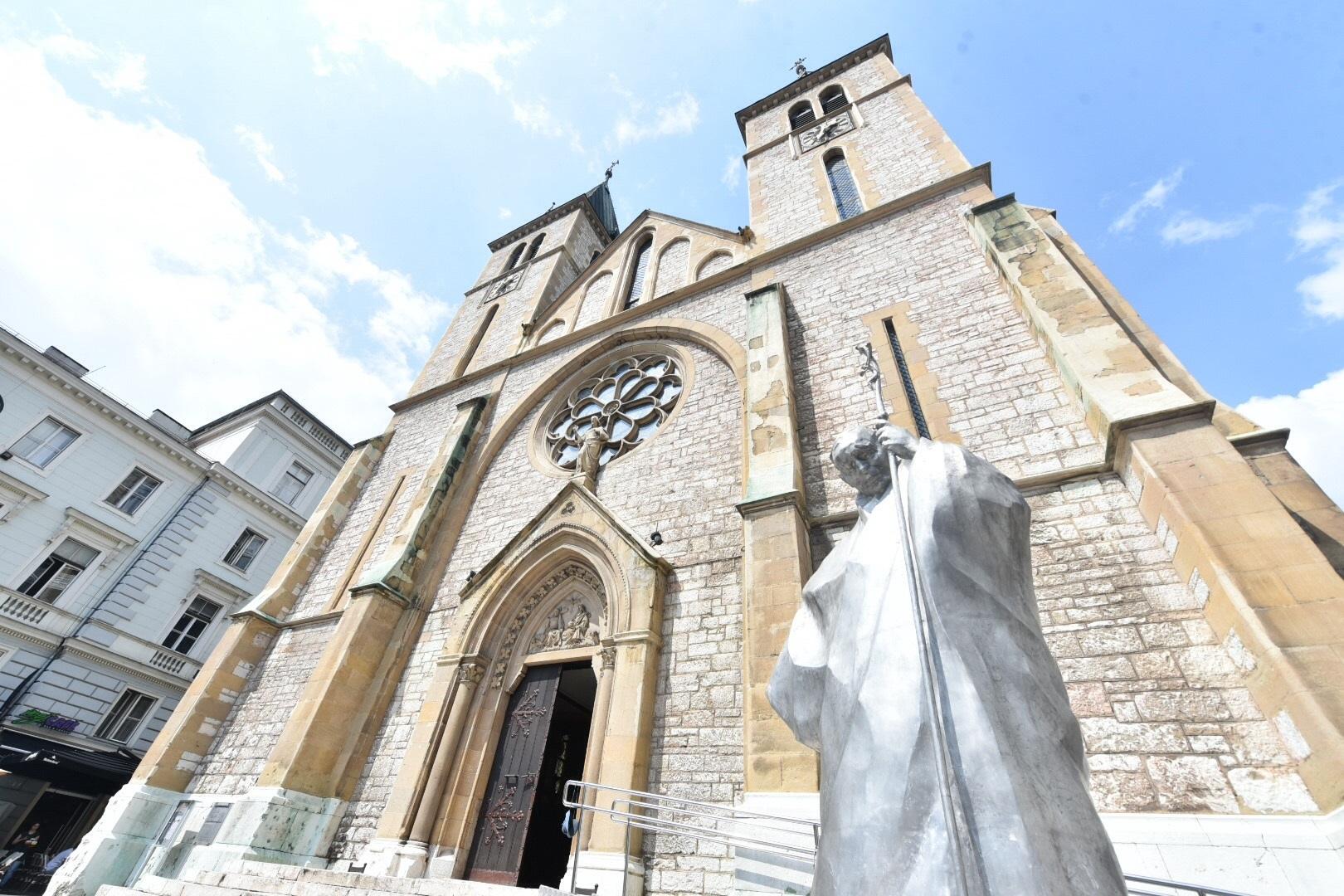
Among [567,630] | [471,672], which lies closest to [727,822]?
[567,630]

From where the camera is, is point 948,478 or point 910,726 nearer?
point 910,726

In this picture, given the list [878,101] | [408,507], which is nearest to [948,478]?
[408,507]

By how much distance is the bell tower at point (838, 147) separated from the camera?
9836 mm

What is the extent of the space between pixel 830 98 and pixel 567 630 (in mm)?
14157

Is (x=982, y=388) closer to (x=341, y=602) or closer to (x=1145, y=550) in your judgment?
(x=1145, y=550)

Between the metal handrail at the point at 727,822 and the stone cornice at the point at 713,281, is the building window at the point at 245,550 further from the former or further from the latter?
the metal handrail at the point at 727,822

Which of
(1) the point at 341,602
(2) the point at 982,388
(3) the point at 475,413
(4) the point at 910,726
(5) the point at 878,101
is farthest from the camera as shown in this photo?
(5) the point at 878,101

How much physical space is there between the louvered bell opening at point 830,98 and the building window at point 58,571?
20.3 metres

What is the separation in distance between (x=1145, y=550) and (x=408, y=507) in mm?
9553

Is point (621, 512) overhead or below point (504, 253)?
below

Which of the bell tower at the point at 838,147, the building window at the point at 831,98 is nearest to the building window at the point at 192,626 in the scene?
the bell tower at the point at 838,147

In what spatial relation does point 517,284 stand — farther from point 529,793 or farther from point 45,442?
point 529,793

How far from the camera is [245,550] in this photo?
53.0 feet

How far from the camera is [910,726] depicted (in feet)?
4.56
